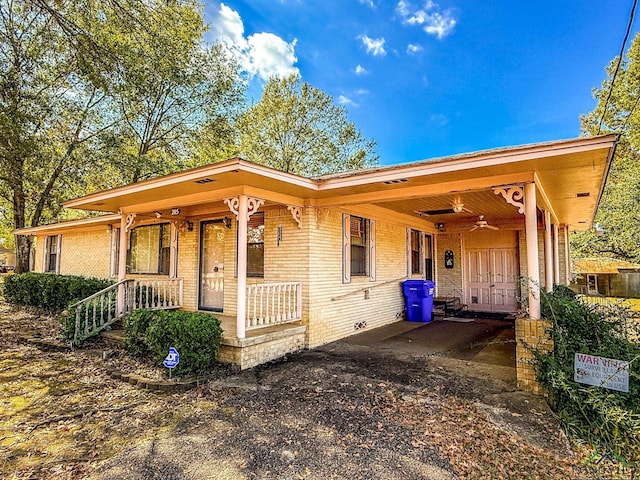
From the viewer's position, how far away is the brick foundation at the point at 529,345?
4.29 metres

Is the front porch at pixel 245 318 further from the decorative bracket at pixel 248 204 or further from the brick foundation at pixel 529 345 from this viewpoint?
the brick foundation at pixel 529 345

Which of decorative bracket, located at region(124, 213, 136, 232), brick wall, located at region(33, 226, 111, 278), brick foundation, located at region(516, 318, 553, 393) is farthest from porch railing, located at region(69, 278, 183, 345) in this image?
brick foundation, located at region(516, 318, 553, 393)

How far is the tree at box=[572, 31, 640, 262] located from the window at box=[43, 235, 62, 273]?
72.9 feet

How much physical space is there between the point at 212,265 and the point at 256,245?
1421mm

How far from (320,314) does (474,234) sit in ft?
22.7

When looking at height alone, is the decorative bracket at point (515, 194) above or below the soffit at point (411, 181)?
below

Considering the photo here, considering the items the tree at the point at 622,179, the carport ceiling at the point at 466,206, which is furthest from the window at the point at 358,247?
the tree at the point at 622,179

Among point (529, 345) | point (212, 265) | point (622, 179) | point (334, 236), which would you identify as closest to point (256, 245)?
point (212, 265)

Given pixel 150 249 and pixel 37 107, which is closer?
pixel 150 249

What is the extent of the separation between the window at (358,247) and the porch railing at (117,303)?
13.6 ft

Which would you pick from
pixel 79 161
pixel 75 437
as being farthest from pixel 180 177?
pixel 79 161

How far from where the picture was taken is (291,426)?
11.6 feet

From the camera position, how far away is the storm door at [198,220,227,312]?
8.11 metres

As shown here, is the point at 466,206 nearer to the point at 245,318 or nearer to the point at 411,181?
the point at 411,181
